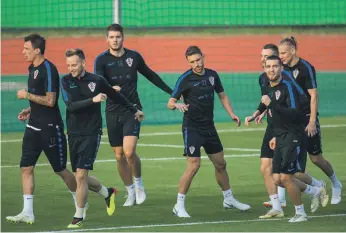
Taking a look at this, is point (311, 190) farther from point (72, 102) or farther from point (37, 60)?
point (37, 60)

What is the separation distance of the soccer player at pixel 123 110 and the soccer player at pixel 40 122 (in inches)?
62.6

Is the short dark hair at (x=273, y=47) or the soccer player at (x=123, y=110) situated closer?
the short dark hair at (x=273, y=47)

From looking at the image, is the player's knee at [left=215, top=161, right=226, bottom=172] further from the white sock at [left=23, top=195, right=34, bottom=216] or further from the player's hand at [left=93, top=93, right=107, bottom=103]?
the white sock at [left=23, top=195, right=34, bottom=216]

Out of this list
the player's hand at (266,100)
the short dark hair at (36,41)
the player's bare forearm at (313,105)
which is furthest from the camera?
the player's bare forearm at (313,105)

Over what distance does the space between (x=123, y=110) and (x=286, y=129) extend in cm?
289

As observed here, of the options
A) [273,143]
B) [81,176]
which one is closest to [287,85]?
[273,143]

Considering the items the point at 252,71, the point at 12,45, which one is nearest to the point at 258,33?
the point at 252,71

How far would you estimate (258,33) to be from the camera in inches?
1594

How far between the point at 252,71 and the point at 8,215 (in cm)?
1834

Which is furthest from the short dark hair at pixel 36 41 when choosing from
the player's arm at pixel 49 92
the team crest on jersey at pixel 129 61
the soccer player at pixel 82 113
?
the team crest on jersey at pixel 129 61

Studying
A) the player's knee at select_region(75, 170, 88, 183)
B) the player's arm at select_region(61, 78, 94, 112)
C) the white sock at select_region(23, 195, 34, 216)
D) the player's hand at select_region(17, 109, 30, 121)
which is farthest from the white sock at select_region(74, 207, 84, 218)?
the player's hand at select_region(17, 109, 30, 121)

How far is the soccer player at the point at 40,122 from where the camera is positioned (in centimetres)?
1409

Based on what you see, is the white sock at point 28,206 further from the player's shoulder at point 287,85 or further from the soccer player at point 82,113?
the player's shoulder at point 287,85

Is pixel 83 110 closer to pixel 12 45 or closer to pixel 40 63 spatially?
pixel 40 63
